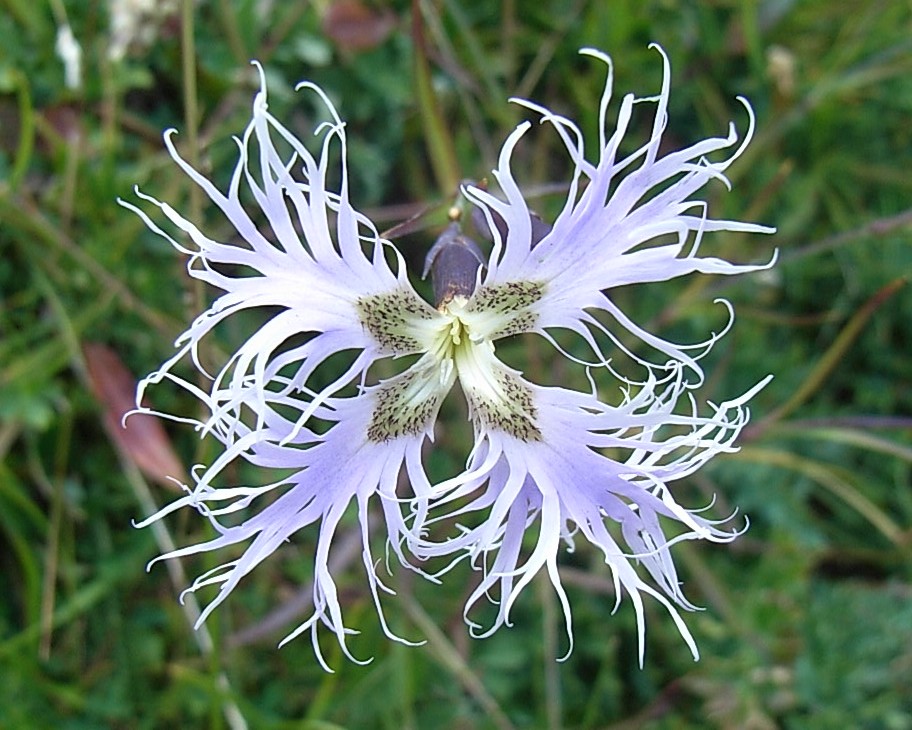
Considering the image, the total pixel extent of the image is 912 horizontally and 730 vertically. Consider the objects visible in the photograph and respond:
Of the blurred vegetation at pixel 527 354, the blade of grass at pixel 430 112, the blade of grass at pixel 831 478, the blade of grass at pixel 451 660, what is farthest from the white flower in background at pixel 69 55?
the blade of grass at pixel 831 478

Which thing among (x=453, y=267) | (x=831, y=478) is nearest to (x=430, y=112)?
(x=453, y=267)

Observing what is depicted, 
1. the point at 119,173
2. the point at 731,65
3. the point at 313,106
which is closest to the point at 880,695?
the point at 731,65

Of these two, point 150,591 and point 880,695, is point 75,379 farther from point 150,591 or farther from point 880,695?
point 880,695

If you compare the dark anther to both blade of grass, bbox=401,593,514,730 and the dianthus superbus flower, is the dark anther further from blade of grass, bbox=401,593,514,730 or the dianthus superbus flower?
blade of grass, bbox=401,593,514,730

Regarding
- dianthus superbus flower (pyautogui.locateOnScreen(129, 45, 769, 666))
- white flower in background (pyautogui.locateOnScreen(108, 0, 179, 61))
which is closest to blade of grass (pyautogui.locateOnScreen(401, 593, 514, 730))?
dianthus superbus flower (pyautogui.locateOnScreen(129, 45, 769, 666))

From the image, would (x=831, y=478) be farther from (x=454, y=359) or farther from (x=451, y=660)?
(x=454, y=359)

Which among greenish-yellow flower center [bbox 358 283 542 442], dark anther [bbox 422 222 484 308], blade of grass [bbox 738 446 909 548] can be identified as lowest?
blade of grass [bbox 738 446 909 548]
